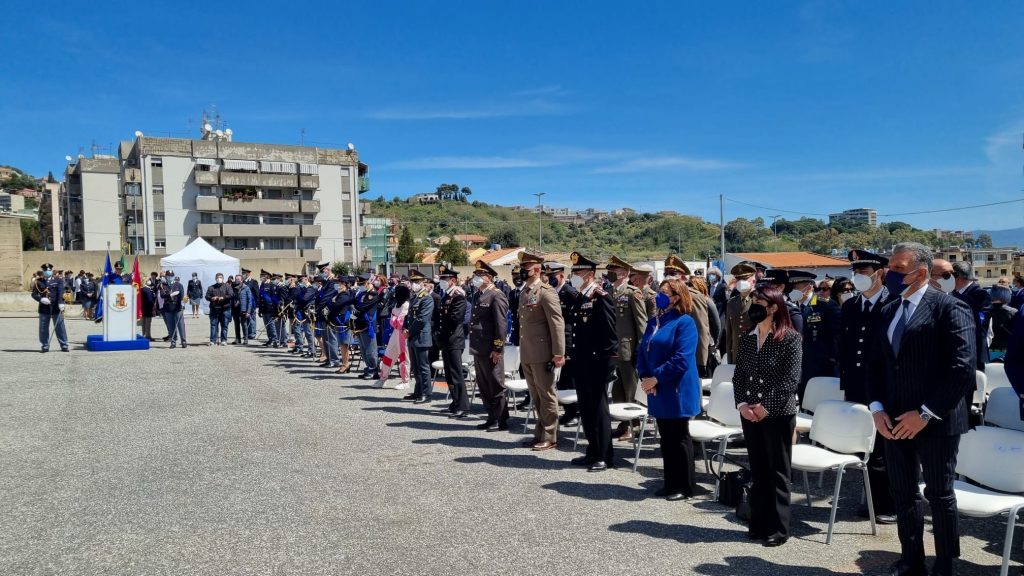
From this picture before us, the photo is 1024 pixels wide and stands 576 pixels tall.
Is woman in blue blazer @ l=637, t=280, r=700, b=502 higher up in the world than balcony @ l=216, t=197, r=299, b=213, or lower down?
lower down

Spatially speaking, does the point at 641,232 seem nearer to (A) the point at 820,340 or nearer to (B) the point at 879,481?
(A) the point at 820,340

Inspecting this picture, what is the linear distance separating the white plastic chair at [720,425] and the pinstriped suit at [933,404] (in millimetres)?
Result: 1794

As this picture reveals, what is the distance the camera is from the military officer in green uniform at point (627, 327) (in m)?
7.44

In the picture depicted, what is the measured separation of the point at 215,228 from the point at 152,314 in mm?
44994

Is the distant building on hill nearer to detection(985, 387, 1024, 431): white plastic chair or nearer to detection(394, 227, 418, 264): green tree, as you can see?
detection(394, 227, 418, 264): green tree

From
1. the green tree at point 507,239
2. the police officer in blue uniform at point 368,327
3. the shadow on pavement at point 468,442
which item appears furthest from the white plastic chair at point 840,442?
the green tree at point 507,239

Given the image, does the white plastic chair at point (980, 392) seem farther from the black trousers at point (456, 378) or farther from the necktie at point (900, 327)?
the black trousers at point (456, 378)

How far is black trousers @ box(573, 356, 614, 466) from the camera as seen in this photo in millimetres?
6727

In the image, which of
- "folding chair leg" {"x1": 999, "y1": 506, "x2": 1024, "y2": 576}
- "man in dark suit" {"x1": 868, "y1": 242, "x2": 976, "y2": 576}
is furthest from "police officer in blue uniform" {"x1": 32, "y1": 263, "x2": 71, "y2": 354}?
"folding chair leg" {"x1": 999, "y1": 506, "x2": 1024, "y2": 576}

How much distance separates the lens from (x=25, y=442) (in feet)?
26.0

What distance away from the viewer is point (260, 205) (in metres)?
62.8

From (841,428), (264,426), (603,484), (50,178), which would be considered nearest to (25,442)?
(264,426)

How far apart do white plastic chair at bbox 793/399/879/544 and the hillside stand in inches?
2640

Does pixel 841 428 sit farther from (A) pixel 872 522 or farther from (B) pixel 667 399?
(B) pixel 667 399
